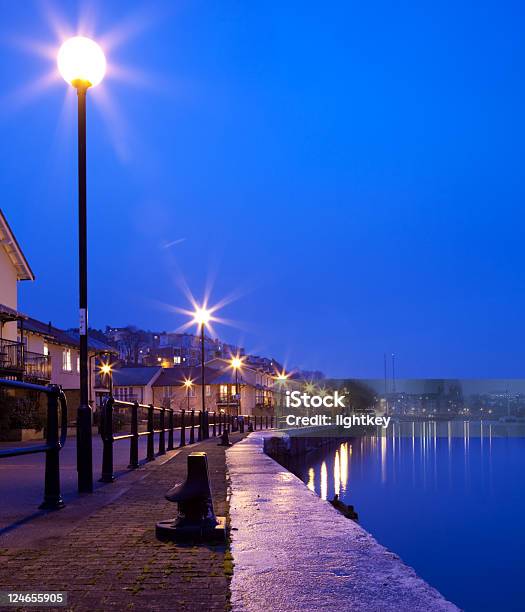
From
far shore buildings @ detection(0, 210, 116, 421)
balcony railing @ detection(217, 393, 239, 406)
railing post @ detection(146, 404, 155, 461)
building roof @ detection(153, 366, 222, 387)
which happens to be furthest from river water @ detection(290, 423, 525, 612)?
building roof @ detection(153, 366, 222, 387)

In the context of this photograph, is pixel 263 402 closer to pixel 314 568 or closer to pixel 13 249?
pixel 13 249

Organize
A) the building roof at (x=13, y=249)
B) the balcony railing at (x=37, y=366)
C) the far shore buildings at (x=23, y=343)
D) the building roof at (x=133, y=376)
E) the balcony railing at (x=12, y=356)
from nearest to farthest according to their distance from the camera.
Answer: the balcony railing at (x=12, y=356) → the far shore buildings at (x=23, y=343) → the building roof at (x=13, y=249) → the balcony railing at (x=37, y=366) → the building roof at (x=133, y=376)

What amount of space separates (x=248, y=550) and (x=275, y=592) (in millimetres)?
1147

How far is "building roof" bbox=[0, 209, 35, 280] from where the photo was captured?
34219 millimetres

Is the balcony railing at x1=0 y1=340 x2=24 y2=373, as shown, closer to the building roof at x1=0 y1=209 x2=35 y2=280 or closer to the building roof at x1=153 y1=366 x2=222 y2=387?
the building roof at x1=0 y1=209 x2=35 y2=280

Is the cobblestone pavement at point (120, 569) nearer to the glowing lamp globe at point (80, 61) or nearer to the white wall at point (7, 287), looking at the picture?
the glowing lamp globe at point (80, 61)

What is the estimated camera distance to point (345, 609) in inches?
142

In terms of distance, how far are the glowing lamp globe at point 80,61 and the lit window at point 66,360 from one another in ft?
124

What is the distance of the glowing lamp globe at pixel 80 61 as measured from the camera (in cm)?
920

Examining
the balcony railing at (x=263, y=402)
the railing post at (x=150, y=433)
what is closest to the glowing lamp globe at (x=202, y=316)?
the railing post at (x=150, y=433)

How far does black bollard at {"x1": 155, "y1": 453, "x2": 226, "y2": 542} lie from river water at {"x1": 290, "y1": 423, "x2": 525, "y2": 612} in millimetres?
12556

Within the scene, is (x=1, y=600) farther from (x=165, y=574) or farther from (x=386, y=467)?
(x=386, y=467)

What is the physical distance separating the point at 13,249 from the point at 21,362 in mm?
6443

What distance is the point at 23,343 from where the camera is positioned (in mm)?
32312
